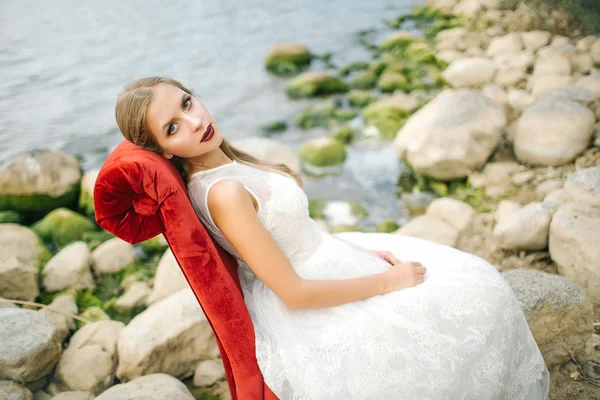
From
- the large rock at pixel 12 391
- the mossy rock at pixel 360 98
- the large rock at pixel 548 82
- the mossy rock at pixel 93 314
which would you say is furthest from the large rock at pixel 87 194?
the large rock at pixel 548 82

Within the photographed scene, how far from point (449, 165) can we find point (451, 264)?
3142 millimetres

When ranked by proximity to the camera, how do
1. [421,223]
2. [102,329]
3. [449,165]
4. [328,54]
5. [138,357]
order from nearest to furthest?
[138,357], [102,329], [421,223], [449,165], [328,54]

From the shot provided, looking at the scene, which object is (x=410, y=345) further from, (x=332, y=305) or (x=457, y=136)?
(x=457, y=136)

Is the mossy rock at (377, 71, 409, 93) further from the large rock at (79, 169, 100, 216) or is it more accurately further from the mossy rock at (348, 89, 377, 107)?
the large rock at (79, 169, 100, 216)

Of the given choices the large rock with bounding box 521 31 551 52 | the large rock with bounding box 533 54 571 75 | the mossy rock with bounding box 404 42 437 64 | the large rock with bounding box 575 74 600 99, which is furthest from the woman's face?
the mossy rock with bounding box 404 42 437 64

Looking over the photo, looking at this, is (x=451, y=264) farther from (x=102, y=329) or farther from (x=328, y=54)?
(x=328, y=54)

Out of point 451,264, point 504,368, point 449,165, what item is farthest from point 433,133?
point 504,368

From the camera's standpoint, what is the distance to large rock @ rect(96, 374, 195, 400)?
2256 mm

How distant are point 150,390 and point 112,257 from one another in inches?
89.6

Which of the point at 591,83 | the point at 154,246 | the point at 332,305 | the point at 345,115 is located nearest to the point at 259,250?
the point at 332,305

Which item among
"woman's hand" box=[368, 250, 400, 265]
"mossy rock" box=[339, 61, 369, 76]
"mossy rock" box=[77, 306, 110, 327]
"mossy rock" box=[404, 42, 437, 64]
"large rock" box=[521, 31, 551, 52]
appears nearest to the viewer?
"woman's hand" box=[368, 250, 400, 265]

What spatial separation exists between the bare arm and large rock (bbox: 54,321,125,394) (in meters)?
1.67

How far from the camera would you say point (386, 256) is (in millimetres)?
2230

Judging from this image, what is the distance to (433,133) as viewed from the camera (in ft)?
16.3
